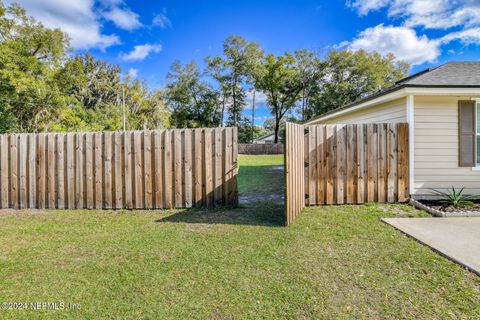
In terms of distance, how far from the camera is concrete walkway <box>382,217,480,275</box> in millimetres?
2900

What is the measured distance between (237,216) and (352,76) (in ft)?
113

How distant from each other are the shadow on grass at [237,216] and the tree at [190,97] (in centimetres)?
3188

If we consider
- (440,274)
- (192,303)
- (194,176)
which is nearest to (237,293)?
(192,303)

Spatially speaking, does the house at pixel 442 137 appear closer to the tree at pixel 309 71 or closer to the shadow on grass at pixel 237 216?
the shadow on grass at pixel 237 216

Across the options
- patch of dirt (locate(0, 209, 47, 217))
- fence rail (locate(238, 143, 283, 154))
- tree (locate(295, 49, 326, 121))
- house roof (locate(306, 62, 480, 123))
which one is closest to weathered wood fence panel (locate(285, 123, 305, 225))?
house roof (locate(306, 62, 480, 123))

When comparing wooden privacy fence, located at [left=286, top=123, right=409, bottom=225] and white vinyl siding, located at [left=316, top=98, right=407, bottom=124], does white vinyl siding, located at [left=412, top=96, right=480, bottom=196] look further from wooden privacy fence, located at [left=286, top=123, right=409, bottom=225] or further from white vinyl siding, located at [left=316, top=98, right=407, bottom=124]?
wooden privacy fence, located at [left=286, top=123, right=409, bottom=225]

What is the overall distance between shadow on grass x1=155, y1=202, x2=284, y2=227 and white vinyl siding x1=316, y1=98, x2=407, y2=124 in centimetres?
362

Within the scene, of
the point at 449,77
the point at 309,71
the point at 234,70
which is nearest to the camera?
the point at 449,77

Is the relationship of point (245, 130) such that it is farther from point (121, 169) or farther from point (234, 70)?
point (121, 169)

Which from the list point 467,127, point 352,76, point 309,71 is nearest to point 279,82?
point 309,71

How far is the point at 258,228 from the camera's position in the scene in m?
4.05

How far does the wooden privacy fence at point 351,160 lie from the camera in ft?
17.7

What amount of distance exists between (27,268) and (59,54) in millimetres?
23322

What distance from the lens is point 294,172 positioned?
14.6ft
